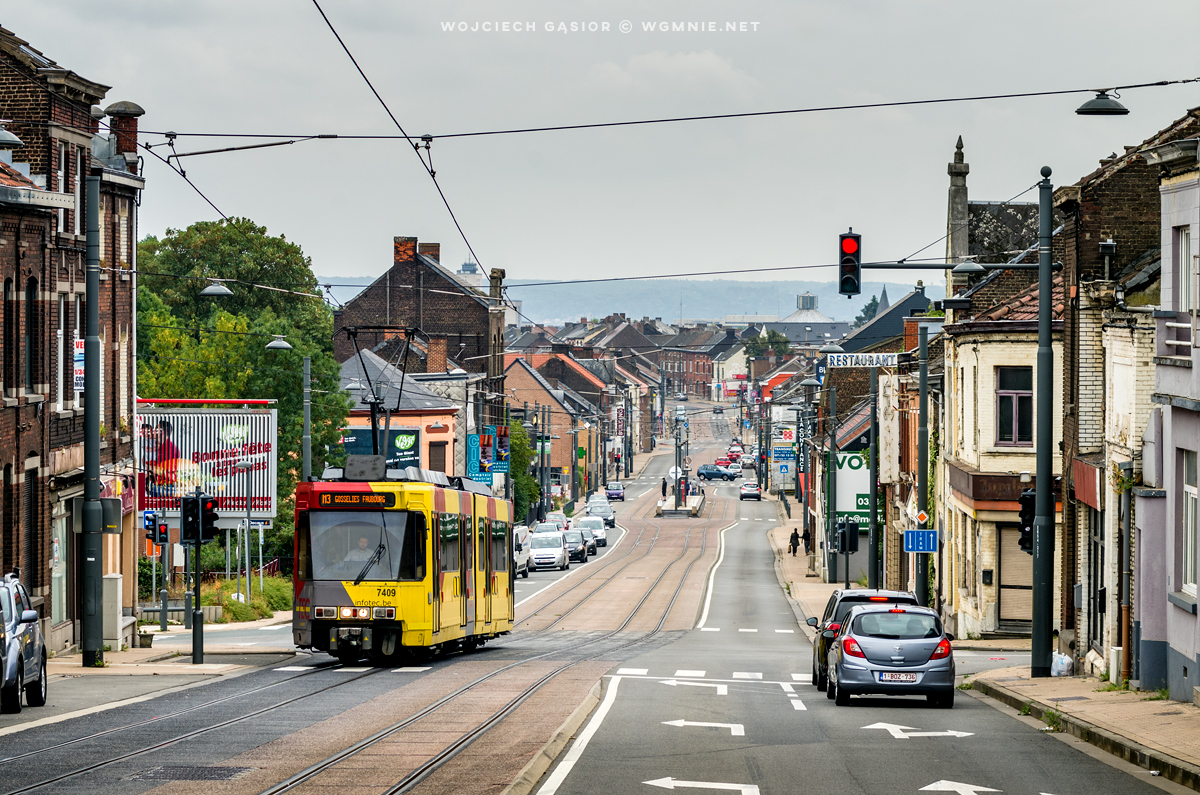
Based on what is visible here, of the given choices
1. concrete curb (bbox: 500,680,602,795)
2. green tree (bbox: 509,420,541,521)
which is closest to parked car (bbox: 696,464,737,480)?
green tree (bbox: 509,420,541,521)

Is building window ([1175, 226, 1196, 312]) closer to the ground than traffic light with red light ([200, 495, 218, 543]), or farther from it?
farther from it

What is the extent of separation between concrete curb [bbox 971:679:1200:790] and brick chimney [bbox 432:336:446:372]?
7053 centimetres

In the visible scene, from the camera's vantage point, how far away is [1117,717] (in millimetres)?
17672

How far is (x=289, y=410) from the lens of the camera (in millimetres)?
66625

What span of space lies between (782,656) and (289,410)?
37.5 meters

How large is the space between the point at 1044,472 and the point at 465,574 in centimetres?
1043

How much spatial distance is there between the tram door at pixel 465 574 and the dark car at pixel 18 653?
10.3 m

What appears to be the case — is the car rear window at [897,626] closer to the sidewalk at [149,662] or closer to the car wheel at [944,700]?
the car wheel at [944,700]

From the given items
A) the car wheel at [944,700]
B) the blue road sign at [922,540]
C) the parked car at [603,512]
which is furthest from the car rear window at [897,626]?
the parked car at [603,512]

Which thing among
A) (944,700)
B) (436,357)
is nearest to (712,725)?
(944,700)

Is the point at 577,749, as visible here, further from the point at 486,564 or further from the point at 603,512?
the point at 603,512

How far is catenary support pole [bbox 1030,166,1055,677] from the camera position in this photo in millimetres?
23672

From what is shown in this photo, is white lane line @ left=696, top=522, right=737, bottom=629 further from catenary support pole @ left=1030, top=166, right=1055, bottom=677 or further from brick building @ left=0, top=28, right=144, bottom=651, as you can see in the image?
catenary support pole @ left=1030, top=166, right=1055, bottom=677

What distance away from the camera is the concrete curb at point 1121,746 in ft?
43.6
